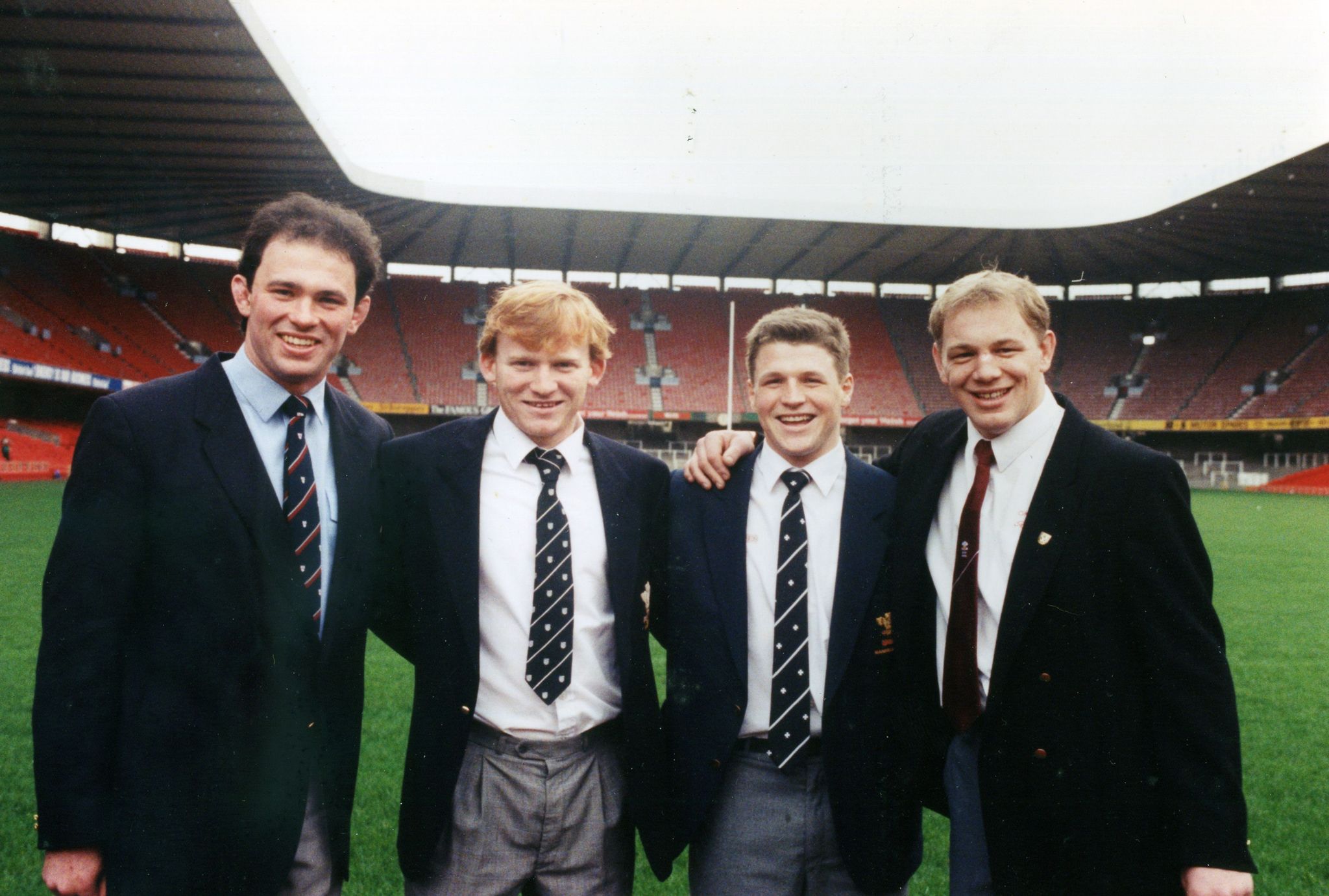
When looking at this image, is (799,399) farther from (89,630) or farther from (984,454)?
(89,630)

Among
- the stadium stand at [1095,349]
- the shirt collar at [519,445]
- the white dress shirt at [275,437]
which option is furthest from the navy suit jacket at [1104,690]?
the stadium stand at [1095,349]

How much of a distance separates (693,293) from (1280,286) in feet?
Answer: 82.9

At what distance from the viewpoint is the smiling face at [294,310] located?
2.38 m

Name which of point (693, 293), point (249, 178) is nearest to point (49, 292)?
point (249, 178)

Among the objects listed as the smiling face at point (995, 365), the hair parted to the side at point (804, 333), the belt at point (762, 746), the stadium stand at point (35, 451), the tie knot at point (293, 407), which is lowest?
the belt at point (762, 746)

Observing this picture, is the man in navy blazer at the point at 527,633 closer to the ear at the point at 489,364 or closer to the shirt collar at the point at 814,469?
the ear at the point at 489,364

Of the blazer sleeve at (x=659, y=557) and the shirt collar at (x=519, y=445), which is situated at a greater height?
the shirt collar at (x=519, y=445)

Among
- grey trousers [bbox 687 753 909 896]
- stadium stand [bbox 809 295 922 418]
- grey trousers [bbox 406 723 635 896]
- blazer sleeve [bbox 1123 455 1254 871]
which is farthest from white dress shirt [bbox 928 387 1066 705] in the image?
stadium stand [bbox 809 295 922 418]

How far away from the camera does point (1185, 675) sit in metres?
2.17

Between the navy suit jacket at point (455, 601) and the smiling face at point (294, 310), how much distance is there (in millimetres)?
417

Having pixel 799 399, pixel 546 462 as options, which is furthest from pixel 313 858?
pixel 799 399

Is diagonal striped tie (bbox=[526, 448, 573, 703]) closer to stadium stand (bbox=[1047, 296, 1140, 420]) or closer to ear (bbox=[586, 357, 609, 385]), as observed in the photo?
ear (bbox=[586, 357, 609, 385])

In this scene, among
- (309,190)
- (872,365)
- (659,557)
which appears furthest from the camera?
(872,365)

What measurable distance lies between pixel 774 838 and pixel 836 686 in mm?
468
